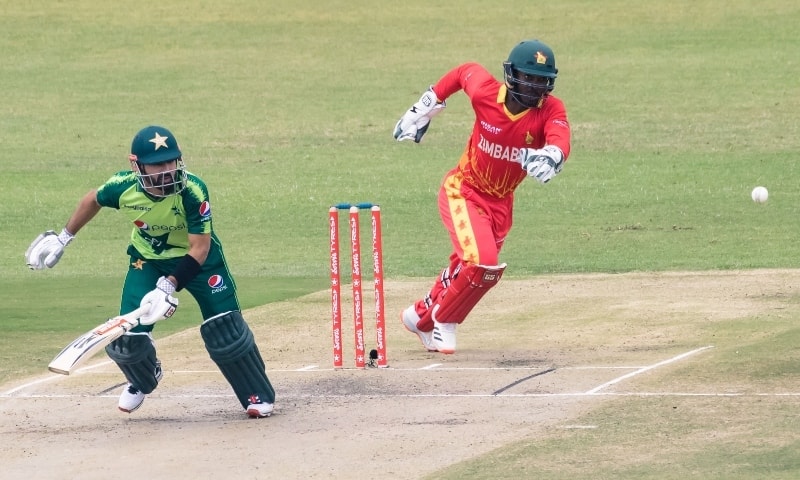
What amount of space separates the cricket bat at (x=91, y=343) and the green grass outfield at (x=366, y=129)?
217cm

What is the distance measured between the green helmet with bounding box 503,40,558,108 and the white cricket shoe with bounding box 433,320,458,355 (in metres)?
1.63

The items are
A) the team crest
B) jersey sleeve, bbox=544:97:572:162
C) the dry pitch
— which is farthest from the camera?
the team crest

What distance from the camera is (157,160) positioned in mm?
8617

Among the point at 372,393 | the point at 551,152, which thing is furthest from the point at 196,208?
the point at 551,152

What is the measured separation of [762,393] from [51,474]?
4030mm

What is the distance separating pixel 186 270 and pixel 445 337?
2603 mm

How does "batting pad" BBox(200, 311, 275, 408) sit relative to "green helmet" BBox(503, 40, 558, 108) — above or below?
below

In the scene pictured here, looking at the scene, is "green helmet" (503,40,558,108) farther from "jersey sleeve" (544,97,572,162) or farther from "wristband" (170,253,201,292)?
"wristband" (170,253,201,292)

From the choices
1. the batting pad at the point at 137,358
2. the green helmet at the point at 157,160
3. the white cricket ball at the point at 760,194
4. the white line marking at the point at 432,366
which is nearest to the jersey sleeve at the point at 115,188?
the green helmet at the point at 157,160

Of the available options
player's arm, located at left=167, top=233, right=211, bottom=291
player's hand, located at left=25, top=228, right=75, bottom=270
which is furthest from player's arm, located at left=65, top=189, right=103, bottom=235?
player's arm, located at left=167, top=233, right=211, bottom=291

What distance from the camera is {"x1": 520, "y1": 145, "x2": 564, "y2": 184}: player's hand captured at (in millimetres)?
9727

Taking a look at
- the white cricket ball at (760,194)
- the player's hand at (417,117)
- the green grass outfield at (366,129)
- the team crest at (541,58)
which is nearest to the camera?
the team crest at (541,58)

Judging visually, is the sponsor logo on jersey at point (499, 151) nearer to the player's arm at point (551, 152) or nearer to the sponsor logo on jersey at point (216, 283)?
the player's arm at point (551, 152)

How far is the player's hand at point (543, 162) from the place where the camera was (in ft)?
31.9
